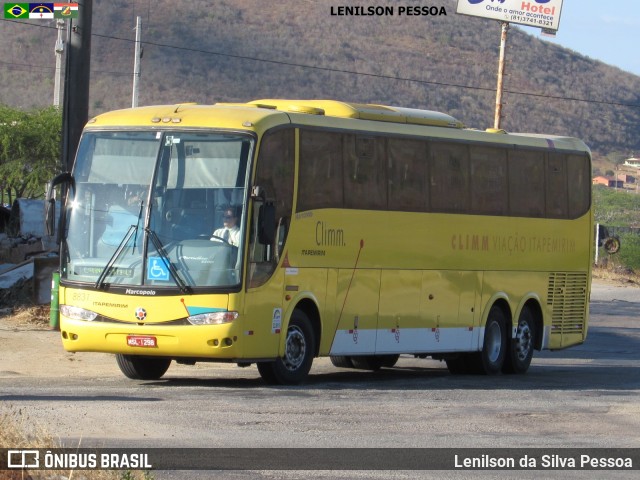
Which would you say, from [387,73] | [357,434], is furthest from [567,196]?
[387,73]

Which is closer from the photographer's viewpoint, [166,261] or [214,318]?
[214,318]

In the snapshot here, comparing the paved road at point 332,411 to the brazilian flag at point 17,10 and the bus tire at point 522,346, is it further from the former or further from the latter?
the brazilian flag at point 17,10

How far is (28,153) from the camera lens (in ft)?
155

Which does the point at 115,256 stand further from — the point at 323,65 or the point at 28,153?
the point at 323,65

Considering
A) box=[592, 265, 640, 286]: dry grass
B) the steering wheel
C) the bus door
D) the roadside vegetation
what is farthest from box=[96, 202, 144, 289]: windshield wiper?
the roadside vegetation

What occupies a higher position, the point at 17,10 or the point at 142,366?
the point at 17,10

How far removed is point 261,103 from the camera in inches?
704

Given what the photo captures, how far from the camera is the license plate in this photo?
15594mm

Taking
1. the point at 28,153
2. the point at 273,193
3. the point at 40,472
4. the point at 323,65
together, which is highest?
the point at 323,65

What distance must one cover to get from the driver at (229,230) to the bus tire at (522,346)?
290 inches

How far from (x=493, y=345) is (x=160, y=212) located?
7.39 meters

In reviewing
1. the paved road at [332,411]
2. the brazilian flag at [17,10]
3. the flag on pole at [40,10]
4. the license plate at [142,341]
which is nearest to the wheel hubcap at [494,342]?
the paved road at [332,411]

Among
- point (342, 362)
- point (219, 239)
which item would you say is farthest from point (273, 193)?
point (342, 362)

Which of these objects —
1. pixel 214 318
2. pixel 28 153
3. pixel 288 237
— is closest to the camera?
pixel 214 318
